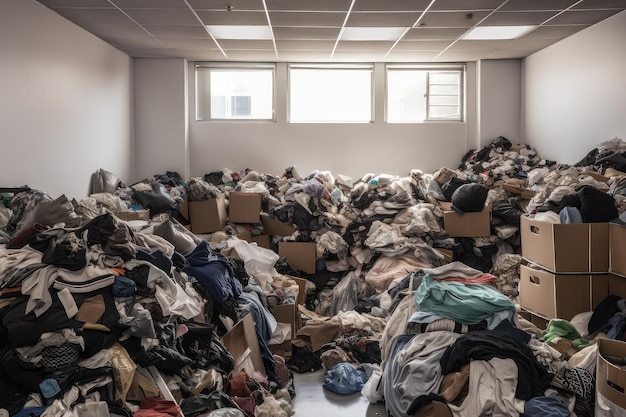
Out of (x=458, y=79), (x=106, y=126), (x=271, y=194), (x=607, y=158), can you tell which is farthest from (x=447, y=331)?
(x=458, y=79)

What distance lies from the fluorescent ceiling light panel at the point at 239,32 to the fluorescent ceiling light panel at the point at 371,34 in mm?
854

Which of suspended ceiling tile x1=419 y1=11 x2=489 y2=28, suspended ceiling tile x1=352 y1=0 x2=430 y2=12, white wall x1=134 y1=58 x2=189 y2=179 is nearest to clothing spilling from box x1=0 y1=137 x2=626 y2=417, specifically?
white wall x1=134 y1=58 x2=189 y2=179

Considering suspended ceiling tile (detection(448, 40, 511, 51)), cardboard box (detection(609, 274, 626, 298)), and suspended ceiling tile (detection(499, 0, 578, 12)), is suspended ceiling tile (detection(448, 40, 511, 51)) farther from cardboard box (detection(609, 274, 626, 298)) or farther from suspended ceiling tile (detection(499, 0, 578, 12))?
cardboard box (detection(609, 274, 626, 298))

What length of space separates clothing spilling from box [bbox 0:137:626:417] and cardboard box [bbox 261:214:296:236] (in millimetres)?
27

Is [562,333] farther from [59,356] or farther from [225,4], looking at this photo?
[225,4]

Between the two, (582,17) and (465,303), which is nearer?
(465,303)

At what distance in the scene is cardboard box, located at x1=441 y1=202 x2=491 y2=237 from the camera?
562 centimetres

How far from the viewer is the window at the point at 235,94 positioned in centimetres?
726

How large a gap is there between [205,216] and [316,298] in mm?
1582

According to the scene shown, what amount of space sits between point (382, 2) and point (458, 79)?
129 inches

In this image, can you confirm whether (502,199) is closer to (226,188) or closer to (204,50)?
(226,188)

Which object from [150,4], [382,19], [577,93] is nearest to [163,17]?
[150,4]

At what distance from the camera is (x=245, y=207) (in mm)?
6102

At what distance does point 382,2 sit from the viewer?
447cm
